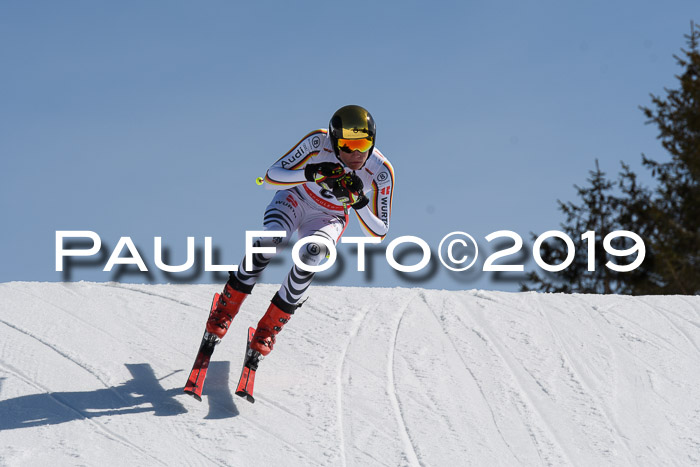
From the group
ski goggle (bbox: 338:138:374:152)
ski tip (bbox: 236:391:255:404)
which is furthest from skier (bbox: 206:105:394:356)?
ski tip (bbox: 236:391:255:404)

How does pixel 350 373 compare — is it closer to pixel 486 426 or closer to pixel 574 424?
pixel 486 426

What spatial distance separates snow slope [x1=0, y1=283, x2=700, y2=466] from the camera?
17.7ft

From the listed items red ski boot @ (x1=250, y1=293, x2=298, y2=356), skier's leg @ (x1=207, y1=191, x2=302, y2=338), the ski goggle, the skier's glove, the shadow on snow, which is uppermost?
the ski goggle

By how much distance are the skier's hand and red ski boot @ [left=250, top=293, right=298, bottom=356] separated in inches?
39.5

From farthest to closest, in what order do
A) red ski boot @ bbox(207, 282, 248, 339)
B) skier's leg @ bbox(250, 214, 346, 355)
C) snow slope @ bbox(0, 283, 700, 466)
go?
red ski boot @ bbox(207, 282, 248, 339)
skier's leg @ bbox(250, 214, 346, 355)
snow slope @ bbox(0, 283, 700, 466)

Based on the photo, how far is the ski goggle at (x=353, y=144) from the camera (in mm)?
5750

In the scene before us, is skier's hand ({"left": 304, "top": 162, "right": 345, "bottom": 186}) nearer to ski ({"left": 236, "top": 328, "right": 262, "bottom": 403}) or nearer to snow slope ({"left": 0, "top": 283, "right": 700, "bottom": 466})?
ski ({"left": 236, "top": 328, "right": 262, "bottom": 403})

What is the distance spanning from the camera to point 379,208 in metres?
6.25

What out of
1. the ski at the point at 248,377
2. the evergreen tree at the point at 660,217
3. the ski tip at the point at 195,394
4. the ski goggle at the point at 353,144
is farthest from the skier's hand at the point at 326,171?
the evergreen tree at the point at 660,217

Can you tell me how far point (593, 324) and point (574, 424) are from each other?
2.55m

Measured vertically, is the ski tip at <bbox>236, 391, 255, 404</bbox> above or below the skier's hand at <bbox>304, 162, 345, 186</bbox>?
below

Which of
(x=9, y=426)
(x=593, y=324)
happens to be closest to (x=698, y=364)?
(x=593, y=324)

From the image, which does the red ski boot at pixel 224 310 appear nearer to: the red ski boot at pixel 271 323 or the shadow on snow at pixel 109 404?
the red ski boot at pixel 271 323

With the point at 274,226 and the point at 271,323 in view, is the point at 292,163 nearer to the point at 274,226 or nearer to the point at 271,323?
the point at 274,226
